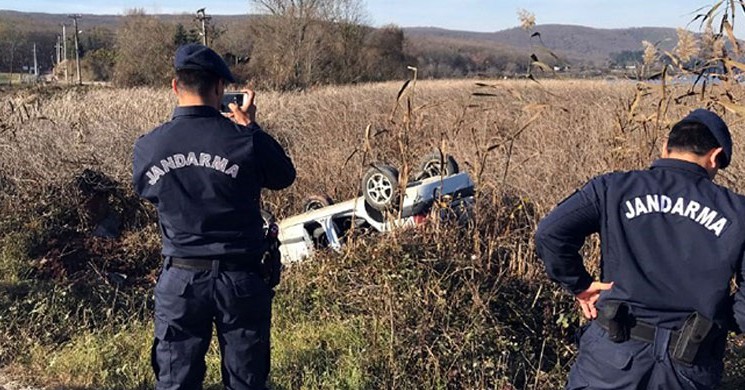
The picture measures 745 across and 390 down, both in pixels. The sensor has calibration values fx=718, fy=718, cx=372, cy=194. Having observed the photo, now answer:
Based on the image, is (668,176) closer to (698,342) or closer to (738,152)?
(698,342)

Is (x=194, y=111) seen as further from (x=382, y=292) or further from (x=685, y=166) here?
(x=685, y=166)

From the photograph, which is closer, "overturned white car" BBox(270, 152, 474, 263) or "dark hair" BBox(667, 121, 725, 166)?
"dark hair" BBox(667, 121, 725, 166)

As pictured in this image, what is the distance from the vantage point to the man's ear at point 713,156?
278 centimetres

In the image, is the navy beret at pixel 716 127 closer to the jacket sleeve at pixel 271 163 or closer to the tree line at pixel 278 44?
the jacket sleeve at pixel 271 163

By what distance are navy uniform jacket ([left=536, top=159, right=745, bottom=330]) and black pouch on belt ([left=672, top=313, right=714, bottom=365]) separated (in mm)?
29

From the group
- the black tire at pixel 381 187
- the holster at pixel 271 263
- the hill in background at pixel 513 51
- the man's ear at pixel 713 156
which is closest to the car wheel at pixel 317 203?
the black tire at pixel 381 187

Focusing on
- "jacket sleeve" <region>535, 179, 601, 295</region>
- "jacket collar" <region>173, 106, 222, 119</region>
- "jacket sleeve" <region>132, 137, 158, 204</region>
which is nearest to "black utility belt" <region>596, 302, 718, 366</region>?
"jacket sleeve" <region>535, 179, 601, 295</region>

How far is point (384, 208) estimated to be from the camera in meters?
5.67

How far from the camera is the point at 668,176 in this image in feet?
9.08

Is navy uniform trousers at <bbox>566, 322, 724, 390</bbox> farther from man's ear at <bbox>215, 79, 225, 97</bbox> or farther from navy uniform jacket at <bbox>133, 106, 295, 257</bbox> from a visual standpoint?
man's ear at <bbox>215, 79, 225, 97</bbox>

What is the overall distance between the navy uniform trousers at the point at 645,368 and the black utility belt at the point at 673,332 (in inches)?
0.9

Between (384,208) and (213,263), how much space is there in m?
2.39

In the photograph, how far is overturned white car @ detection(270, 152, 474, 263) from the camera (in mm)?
5547

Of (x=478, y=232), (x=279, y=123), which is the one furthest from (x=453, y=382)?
(x=279, y=123)
